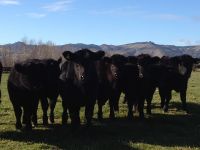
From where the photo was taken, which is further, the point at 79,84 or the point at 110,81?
the point at 110,81

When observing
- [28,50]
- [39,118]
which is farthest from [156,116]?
[28,50]

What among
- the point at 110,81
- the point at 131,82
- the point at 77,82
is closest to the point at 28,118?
the point at 77,82

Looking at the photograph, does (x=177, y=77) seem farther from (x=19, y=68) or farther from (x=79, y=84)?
(x=19, y=68)

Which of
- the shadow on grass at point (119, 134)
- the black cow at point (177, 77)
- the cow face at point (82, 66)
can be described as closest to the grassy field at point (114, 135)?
the shadow on grass at point (119, 134)

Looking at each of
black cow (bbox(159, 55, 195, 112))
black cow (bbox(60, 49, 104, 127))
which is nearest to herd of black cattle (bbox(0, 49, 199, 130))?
black cow (bbox(60, 49, 104, 127))

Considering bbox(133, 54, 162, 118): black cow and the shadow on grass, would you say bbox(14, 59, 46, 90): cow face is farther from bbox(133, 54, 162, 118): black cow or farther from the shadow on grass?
bbox(133, 54, 162, 118): black cow

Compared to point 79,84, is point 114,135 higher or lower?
lower

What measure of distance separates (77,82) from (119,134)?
1.74 m

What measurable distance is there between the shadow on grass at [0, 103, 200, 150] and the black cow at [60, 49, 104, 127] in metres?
0.58

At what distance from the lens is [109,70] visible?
44.5 ft

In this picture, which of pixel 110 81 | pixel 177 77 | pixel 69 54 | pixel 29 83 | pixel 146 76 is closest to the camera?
pixel 29 83

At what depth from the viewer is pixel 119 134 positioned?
10.9 m

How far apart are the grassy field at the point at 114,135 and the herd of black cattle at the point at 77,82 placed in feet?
1.37

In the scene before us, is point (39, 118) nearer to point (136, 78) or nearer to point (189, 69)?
point (136, 78)
